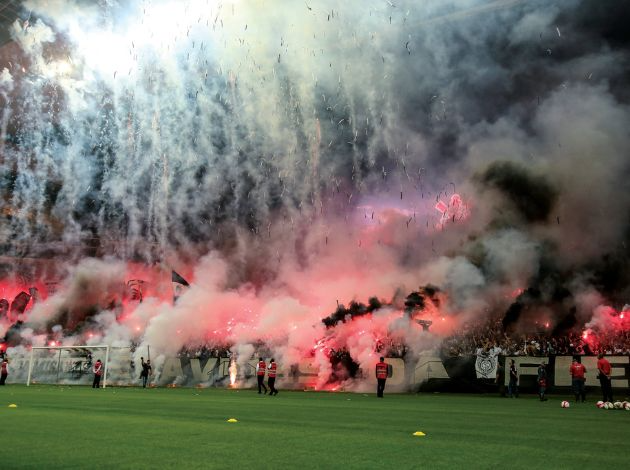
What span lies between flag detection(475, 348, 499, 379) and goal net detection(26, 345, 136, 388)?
80.5ft

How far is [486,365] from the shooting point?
29.2m

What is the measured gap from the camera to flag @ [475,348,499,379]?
95.5 feet

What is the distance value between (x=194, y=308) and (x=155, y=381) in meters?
7.92

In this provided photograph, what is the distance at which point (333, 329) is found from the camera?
3938cm

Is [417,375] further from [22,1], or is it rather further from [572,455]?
[22,1]

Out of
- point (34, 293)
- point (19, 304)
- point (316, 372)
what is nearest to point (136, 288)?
point (34, 293)

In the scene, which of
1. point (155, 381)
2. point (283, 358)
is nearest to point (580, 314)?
point (283, 358)

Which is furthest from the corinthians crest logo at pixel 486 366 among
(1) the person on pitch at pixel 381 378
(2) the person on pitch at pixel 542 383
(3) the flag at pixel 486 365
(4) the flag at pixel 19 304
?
(4) the flag at pixel 19 304

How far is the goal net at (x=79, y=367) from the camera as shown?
1630 inches

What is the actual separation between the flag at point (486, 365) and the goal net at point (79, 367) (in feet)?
80.5

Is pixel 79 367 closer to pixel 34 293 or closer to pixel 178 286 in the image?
pixel 178 286

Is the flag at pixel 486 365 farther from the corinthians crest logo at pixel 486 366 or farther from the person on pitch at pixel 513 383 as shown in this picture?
the person on pitch at pixel 513 383

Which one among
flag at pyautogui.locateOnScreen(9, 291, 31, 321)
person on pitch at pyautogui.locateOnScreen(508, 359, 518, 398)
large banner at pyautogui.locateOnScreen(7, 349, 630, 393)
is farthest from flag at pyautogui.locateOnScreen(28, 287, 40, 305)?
person on pitch at pyautogui.locateOnScreen(508, 359, 518, 398)

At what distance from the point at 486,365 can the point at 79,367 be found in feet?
93.5
